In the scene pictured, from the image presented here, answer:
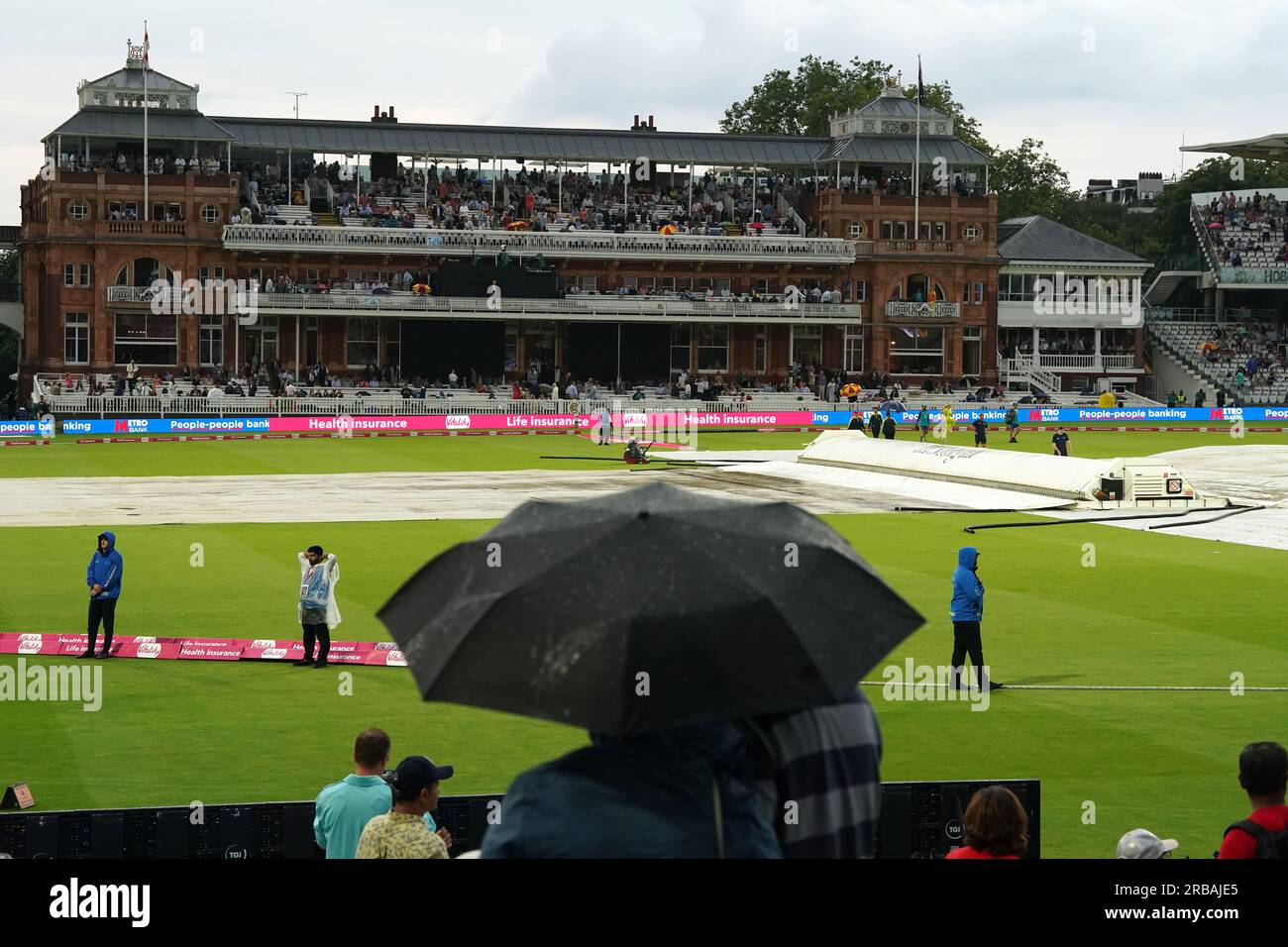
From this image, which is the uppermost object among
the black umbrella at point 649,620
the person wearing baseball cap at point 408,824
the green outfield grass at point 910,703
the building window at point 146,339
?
the building window at point 146,339

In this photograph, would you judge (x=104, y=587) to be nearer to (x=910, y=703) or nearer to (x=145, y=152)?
(x=910, y=703)

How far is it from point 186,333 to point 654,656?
8709 cm

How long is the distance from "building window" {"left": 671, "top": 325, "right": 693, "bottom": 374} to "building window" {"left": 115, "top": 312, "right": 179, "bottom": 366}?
87.1 ft

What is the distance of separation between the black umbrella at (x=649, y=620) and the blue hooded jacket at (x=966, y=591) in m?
12.8

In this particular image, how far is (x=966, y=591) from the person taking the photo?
18.1m

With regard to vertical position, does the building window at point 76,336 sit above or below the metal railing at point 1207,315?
below

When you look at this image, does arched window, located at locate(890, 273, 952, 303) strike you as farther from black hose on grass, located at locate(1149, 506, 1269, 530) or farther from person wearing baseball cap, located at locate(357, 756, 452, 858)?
person wearing baseball cap, located at locate(357, 756, 452, 858)

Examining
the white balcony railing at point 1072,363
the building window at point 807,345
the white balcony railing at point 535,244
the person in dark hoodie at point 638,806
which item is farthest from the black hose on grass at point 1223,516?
the white balcony railing at point 1072,363

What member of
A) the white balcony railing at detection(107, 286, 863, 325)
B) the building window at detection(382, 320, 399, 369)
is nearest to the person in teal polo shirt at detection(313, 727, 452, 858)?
the white balcony railing at detection(107, 286, 863, 325)

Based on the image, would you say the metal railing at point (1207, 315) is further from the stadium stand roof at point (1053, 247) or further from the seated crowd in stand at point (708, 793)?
the seated crowd in stand at point (708, 793)

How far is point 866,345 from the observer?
9856 cm

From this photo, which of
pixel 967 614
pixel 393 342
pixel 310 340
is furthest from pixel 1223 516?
pixel 310 340

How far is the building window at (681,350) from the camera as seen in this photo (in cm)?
9469
